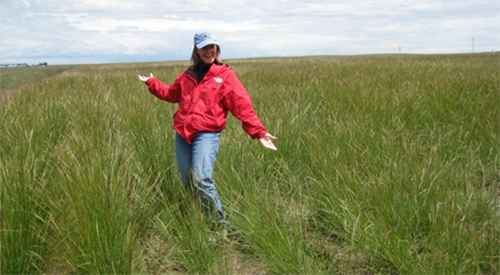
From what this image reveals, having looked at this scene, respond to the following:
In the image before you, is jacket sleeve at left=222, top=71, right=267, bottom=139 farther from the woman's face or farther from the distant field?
the distant field

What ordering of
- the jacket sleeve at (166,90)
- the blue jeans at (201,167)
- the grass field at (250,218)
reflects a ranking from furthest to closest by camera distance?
1. the jacket sleeve at (166,90)
2. the blue jeans at (201,167)
3. the grass field at (250,218)

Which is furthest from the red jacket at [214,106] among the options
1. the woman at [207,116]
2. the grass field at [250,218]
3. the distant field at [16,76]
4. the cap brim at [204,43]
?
the distant field at [16,76]

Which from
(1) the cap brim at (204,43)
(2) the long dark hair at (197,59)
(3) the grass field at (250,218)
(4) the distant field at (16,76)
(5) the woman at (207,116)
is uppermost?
(4) the distant field at (16,76)

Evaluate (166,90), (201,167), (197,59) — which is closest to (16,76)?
(166,90)

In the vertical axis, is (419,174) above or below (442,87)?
below

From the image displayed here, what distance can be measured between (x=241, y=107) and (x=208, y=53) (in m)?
0.43

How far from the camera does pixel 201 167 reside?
2.35 meters

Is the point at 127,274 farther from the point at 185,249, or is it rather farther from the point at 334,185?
the point at 334,185

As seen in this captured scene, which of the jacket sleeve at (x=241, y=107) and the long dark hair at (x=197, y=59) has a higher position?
the long dark hair at (x=197, y=59)

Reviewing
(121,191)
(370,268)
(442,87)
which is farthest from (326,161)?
(442,87)

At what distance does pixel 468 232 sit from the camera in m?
1.88

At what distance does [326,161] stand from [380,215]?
0.73m

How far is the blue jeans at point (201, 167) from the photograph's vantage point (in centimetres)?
232

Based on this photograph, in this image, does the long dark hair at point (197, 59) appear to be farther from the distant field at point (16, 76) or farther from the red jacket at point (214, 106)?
the distant field at point (16, 76)
